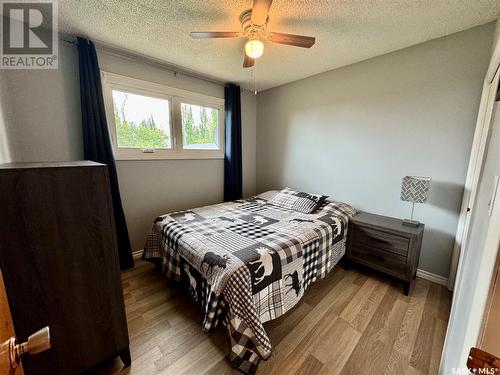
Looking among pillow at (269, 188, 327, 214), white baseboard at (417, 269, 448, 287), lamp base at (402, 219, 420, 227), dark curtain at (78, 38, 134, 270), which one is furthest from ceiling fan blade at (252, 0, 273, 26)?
white baseboard at (417, 269, 448, 287)

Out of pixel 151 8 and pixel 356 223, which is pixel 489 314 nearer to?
pixel 356 223

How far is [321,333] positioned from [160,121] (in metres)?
2.87

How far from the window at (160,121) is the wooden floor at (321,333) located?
1611 mm

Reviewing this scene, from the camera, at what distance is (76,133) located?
82.7 inches

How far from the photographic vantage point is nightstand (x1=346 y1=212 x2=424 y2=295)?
1.90 m

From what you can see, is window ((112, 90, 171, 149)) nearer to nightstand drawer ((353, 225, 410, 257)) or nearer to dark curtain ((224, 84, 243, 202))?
dark curtain ((224, 84, 243, 202))

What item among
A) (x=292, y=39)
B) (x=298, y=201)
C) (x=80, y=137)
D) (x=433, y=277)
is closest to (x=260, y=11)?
(x=292, y=39)

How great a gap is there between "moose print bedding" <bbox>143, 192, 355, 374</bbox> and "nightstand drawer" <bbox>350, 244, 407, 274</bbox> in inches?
6.7

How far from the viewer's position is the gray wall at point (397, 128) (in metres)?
1.89

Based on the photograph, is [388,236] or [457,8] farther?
[388,236]

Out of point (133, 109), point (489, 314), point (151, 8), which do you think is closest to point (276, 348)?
point (489, 314)

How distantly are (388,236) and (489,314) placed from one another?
172 centimetres

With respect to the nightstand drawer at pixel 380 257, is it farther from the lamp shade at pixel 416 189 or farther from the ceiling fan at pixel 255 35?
the ceiling fan at pixel 255 35

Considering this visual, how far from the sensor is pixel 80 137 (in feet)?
6.97
